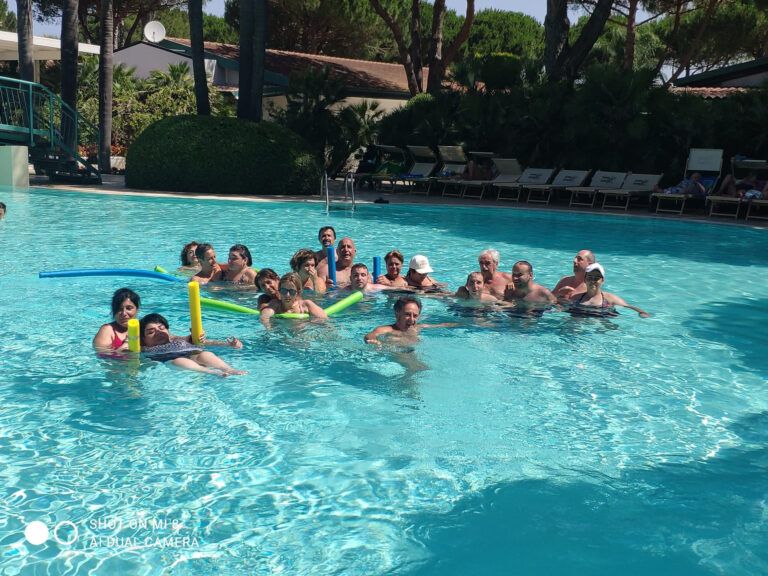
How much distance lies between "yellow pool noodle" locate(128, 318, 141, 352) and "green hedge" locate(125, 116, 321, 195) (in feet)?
49.1

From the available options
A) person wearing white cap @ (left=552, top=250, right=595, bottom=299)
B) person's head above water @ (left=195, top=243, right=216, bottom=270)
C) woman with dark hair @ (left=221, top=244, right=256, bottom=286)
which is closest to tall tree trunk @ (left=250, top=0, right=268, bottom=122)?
person's head above water @ (left=195, top=243, right=216, bottom=270)

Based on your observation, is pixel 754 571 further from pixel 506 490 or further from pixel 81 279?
pixel 81 279

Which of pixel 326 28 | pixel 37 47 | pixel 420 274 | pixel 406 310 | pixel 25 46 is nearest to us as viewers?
pixel 406 310

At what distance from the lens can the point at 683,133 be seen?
797 inches

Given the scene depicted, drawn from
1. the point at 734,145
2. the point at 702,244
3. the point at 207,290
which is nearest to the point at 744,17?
the point at 734,145

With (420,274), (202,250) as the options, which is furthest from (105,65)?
(420,274)

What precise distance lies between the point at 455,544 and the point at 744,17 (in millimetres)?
38038

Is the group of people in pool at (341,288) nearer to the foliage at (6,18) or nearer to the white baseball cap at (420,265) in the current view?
the white baseball cap at (420,265)

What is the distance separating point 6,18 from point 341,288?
→ 4448cm

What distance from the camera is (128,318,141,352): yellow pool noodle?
6430 mm

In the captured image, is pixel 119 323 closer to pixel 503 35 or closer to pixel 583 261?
pixel 583 261

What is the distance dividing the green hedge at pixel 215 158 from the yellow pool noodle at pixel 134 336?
15.0 meters

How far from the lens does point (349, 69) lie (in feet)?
104

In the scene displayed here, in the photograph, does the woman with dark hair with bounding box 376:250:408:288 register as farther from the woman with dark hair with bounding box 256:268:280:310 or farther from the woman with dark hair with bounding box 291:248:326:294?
the woman with dark hair with bounding box 256:268:280:310
